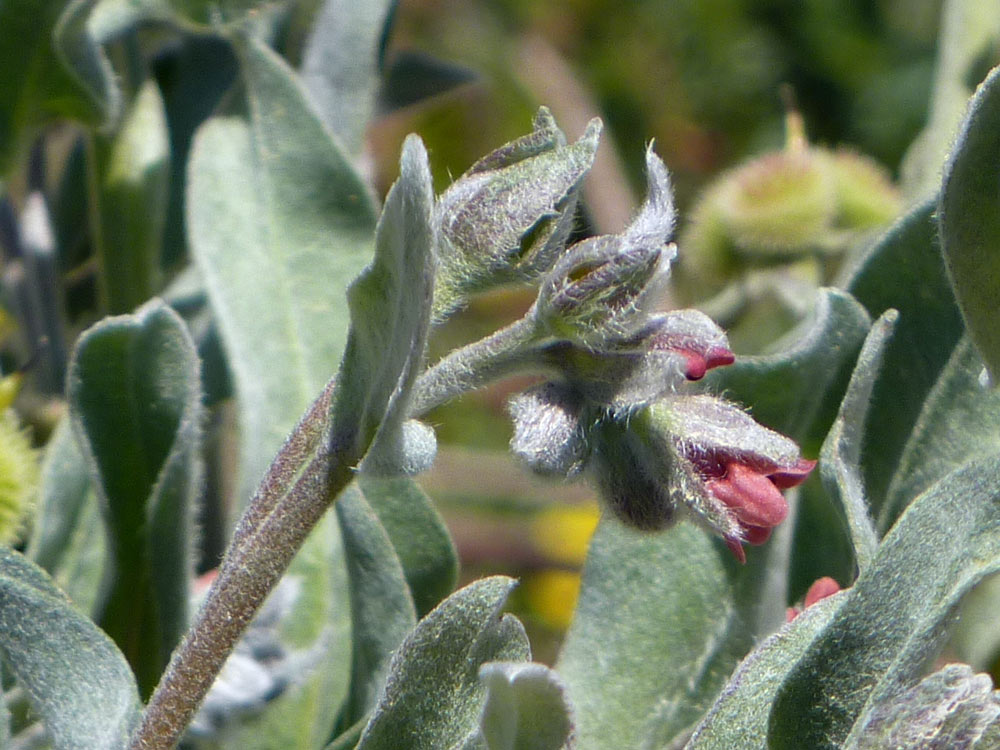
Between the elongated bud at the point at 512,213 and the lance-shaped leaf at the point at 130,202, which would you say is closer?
the elongated bud at the point at 512,213

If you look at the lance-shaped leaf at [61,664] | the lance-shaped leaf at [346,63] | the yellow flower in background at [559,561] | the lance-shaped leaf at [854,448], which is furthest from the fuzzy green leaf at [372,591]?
the yellow flower in background at [559,561]

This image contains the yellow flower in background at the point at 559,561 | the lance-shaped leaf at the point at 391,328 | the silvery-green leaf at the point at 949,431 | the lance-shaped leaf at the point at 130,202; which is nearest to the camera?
the lance-shaped leaf at the point at 391,328

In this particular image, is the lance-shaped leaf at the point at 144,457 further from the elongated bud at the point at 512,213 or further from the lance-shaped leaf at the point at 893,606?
the lance-shaped leaf at the point at 893,606

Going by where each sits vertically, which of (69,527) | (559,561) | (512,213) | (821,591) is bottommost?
(559,561)

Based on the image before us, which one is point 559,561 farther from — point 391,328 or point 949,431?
point 391,328

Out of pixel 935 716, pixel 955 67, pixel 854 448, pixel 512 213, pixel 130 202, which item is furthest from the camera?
pixel 955 67

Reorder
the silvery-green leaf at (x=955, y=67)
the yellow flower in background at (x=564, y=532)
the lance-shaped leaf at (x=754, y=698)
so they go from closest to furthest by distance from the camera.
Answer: the lance-shaped leaf at (x=754, y=698)
the silvery-green leaf at (x=955, y=67)
the yellow flower in background at (x=564, y=532)

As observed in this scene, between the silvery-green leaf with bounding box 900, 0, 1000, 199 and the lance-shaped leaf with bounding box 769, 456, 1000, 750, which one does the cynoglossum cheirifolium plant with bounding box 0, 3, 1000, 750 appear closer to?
the lance-shaped leaf with bounding box 769, 456, 1000, 750

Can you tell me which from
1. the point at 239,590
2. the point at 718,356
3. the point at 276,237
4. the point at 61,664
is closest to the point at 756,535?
the point at 718,356
